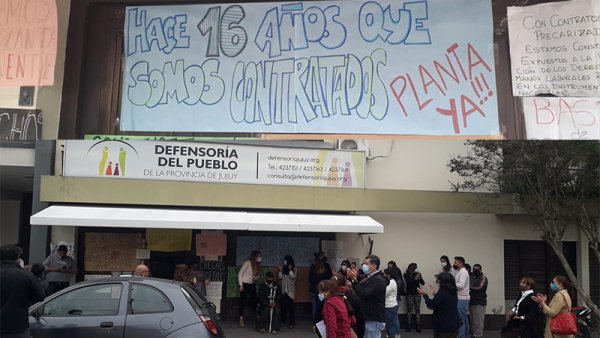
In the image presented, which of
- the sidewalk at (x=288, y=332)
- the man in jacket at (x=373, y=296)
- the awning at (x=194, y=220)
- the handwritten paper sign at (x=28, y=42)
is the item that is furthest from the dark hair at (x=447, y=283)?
the handwritten paper sign at (x=28, y=42)

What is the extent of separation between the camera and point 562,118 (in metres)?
3.50

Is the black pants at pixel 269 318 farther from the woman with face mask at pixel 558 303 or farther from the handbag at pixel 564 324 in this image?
the handbag at pixel 564 324

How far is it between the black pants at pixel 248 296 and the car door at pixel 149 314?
22.4 feet

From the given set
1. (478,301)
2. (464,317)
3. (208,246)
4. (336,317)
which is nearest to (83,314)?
(336,317)

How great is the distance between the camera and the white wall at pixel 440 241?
15.8 m

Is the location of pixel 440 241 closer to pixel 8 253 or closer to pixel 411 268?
pixel 411 268

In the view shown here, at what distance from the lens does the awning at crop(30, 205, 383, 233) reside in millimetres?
12344

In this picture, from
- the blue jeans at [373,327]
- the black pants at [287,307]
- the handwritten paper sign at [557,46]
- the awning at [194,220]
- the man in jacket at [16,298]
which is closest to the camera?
the handwritten paper sign at [557,46]

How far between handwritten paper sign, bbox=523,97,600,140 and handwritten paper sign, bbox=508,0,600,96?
74 millimetres

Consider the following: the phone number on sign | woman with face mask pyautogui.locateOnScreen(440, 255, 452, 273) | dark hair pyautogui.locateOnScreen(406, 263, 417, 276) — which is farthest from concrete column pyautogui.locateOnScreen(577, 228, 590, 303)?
the phone number on sign

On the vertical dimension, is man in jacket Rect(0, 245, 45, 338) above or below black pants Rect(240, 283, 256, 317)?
above

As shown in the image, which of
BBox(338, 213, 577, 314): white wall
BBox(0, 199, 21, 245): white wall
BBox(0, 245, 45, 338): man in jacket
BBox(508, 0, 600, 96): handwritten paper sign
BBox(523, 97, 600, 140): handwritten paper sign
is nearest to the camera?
BBox(508, 0, 600, 96): handwritten paper sign

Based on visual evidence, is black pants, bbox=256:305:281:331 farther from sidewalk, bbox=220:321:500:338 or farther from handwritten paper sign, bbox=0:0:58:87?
handwritten paper sign, bbox=0:0:58:87

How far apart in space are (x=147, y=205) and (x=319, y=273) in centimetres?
460
